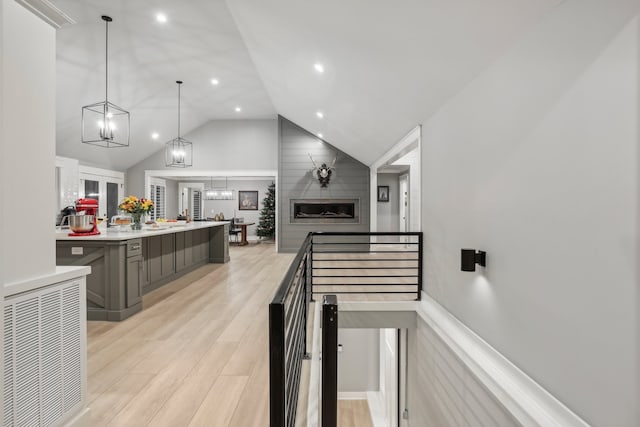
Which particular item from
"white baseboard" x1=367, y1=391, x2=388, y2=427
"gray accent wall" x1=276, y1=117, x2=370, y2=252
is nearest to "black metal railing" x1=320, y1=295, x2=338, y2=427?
"white baseboard" x1=367, y1=391, x2=388, y2=427

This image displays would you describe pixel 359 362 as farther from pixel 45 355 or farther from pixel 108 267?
pixel 45 355

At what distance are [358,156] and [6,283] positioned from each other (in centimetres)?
698

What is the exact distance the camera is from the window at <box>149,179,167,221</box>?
973 centimetres

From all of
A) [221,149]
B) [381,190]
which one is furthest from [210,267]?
[381,190]

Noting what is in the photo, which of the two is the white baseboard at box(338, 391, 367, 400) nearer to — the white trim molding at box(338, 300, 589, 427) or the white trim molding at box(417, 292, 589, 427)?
the white trim molding at box(338, 300, 589, 427)

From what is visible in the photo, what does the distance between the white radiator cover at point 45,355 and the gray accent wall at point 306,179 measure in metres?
6.65

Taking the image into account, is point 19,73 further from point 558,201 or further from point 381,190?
point 381,190

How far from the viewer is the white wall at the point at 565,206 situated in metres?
1.24

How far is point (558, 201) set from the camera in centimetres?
159

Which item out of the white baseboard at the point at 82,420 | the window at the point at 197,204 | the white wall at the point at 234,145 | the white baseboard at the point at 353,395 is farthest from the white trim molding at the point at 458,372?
the window at the point at 197,204

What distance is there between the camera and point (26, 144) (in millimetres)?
1543

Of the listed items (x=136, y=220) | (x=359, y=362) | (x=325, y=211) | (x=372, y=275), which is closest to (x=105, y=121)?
(x=136, y=220)

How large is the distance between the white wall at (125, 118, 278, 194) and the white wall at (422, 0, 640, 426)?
7.26 metres

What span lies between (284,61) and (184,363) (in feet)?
12.7
